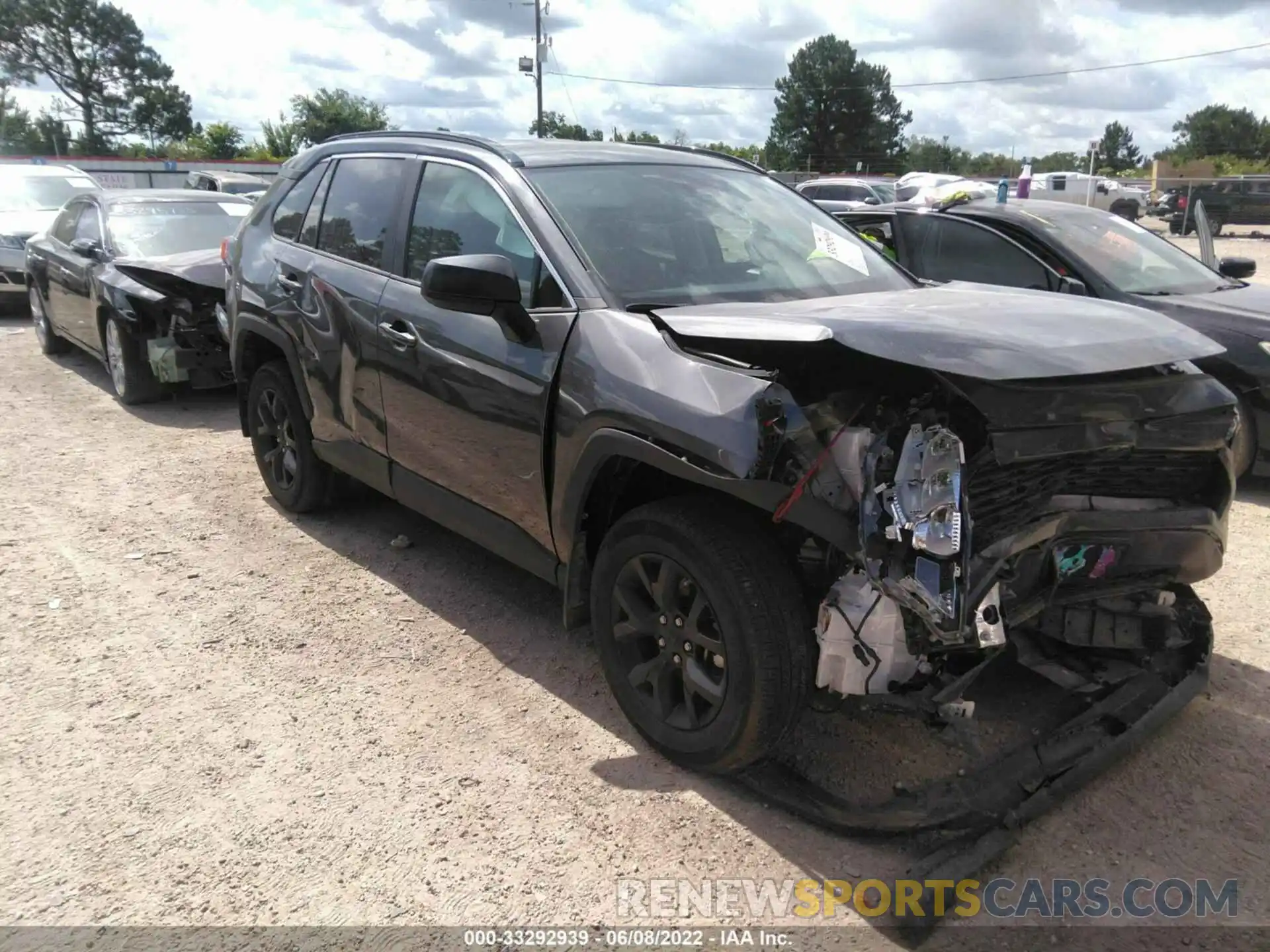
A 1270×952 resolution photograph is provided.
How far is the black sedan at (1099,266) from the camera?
17.7 feet

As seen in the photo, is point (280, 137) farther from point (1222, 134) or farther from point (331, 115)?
point (1222, 134)

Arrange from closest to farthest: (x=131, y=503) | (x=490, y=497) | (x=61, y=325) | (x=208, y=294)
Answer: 1. (x=490, y=497)
2. (x=131, y=503)
3. (x=208, y=294)
4. (x=61, y=325)

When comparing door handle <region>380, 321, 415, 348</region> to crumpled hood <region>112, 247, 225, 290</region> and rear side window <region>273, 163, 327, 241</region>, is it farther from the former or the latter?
crumpled hood <region>112, 247, 225, 290</region>

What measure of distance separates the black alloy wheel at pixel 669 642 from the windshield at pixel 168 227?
22.9ft

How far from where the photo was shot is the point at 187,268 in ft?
24.4

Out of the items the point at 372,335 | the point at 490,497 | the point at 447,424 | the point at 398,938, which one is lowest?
the point at 398,938

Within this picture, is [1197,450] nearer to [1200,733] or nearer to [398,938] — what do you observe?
[1200,733]

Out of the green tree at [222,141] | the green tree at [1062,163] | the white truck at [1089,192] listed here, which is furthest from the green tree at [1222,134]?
the green tree at [222,141]

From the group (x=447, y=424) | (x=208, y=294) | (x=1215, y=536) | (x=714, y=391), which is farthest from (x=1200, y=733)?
(x=208, y=294)

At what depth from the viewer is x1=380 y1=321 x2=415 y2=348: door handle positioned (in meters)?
3.79

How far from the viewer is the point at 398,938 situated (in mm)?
2418

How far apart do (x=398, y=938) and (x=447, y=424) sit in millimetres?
1881

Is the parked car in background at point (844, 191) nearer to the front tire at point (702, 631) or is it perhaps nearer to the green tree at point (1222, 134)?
the front tire at point (702, 631)

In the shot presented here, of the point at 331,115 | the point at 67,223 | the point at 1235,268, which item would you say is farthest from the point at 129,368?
the point at 331,115
